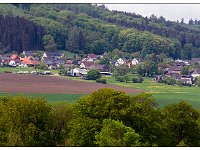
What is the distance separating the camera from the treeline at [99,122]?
24.2 m

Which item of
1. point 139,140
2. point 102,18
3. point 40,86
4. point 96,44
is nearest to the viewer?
point 139,140

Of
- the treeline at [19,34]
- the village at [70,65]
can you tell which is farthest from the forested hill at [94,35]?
the village at [70,65]

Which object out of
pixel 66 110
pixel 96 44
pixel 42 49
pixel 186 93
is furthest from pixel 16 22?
pixel 66 110

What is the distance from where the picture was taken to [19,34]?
4326 inches

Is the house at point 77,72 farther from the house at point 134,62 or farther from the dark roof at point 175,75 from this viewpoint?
the house at point 134,62

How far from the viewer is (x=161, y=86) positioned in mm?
74812

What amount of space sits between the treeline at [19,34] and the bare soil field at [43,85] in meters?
35.1

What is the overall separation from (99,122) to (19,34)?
86483 mm

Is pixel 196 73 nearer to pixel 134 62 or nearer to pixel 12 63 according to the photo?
pixel 134 62

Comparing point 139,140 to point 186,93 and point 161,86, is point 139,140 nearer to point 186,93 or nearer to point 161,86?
point 186,93

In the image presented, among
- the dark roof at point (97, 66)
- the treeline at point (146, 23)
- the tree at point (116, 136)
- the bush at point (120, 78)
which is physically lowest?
the tree at point (116, 136)

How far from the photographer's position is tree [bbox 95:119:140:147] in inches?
875

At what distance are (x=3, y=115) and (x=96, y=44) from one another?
Answer: 9532 cm

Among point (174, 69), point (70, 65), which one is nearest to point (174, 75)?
point (174, 69)
